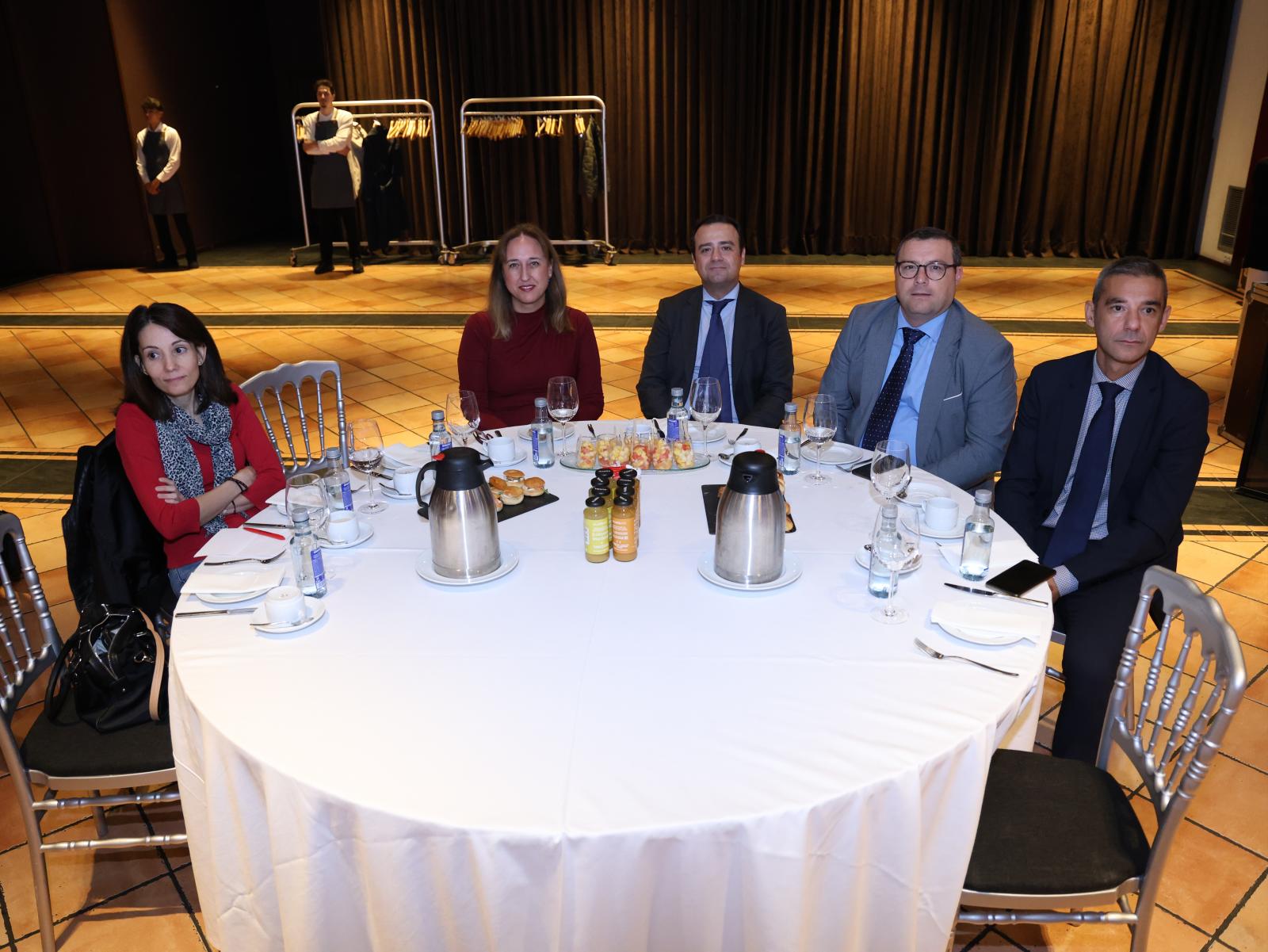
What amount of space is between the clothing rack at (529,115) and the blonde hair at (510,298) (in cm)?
643

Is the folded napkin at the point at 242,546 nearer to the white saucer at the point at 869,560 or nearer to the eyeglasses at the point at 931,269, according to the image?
the white saucer at the point at 869,560

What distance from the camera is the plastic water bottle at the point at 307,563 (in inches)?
71.9

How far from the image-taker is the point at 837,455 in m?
2.54

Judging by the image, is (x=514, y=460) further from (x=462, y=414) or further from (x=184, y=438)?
(x=184, y=438)

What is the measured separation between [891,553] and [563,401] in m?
1.18

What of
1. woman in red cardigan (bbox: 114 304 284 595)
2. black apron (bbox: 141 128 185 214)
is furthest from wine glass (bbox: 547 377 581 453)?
black apron (bbox: 141 128 185 214)

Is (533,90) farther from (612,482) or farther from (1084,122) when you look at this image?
(612,482)

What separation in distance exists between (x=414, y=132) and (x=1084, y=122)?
6.93m

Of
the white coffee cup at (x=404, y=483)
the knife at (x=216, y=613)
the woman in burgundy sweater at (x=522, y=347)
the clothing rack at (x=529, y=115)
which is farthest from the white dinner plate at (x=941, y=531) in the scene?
the clothing rack at (x=529, y=115)

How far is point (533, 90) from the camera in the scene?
A: 10.3 metres

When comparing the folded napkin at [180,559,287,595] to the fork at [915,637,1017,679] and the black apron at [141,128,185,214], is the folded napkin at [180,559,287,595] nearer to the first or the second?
the fork at [915,637,1017,679]

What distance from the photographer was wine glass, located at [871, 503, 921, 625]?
174cm

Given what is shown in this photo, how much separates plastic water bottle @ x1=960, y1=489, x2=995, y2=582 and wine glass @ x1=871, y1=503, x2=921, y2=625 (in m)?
0.10

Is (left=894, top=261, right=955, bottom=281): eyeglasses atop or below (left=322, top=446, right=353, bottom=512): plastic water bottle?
atop
